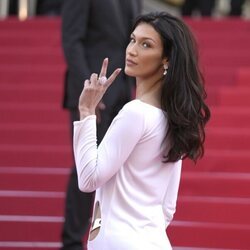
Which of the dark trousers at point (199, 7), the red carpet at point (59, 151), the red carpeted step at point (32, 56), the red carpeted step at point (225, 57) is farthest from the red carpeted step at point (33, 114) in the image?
the dark trousers at point (199, 7)

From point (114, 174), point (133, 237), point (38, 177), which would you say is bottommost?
point (38, 177)

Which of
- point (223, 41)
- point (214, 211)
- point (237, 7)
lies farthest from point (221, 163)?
point (237, 7)

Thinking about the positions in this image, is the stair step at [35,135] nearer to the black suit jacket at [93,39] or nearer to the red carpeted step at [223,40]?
the black suit jacket at [93,39]

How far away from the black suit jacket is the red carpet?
48.1 inches

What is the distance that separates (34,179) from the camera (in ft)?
20.7

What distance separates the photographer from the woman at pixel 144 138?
276cm

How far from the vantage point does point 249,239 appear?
17.5 ft

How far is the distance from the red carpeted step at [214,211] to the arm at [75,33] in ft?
5.08

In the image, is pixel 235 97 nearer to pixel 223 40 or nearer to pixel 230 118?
pixel 230 118

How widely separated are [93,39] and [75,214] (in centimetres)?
87

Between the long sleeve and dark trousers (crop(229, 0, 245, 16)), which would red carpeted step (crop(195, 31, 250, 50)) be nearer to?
dark trousers (crop(229, 0, 245, 16))

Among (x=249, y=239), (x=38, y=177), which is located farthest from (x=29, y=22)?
(x=249, y=239)

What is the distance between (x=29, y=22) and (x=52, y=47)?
102 centimetres

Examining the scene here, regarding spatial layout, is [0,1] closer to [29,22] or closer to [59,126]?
[29,22]
